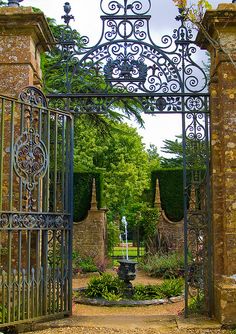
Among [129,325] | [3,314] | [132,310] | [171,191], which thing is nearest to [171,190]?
[171,191]

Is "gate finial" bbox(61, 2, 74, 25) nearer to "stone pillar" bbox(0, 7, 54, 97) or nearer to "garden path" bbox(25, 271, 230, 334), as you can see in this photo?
"stone pillar" bbox(0, 7, 54, 97)

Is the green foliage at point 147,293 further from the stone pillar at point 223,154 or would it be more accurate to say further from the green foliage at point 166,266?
the green foliage at point 166,266

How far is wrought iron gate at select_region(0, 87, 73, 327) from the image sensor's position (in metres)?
5.93

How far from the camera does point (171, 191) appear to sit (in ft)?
61.0

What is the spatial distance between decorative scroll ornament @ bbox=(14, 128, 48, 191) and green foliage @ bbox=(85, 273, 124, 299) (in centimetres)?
422

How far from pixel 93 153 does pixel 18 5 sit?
63.7 ft

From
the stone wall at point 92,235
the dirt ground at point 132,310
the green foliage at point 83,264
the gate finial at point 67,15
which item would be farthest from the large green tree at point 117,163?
the gate finial at point 67,15

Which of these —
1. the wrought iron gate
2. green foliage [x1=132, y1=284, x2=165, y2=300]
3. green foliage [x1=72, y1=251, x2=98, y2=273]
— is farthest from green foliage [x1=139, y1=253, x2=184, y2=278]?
the wrought iron gate

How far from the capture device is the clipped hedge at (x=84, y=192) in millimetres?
17188

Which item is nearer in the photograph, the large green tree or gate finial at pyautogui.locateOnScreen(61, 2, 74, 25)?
gate finial at pyautogui.locateOnScreen(61, 2, 74, 25)

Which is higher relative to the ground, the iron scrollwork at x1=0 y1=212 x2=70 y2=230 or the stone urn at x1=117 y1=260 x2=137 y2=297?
the iron scrollwork at x1=0 y1=212 x2=70 y2=230

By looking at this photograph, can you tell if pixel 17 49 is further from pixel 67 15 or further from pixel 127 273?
pixel 127 273

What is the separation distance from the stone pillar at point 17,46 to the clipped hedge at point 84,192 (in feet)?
34.9

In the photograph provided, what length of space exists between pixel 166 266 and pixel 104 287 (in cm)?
442
